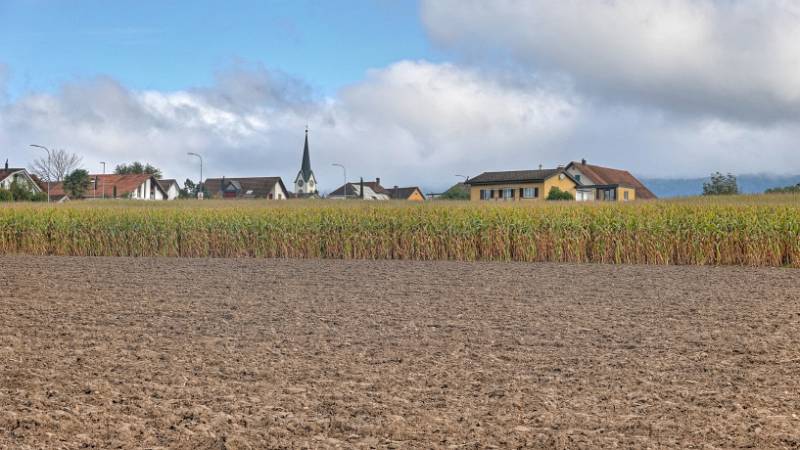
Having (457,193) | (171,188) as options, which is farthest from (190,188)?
(457,193)

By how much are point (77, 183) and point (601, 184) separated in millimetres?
59915

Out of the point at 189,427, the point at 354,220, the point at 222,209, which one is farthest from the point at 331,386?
the point at 222,209

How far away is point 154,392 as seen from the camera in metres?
7.48

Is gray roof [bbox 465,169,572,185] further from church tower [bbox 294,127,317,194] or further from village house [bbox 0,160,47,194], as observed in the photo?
church tower [bbox 294,127,317,194]

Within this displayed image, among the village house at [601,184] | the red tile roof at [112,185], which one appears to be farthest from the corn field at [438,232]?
the red tile roof at [112,185]

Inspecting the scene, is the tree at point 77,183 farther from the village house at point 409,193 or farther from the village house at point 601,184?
the village house at point 601,184

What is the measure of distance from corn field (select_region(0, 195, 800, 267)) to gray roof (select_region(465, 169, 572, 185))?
4019 cm

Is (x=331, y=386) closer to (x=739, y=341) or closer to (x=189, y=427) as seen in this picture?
(x=189, y=427)

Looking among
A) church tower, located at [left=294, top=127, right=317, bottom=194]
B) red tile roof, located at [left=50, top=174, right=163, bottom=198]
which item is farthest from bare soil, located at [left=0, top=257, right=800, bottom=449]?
church tower, located at [left=294, top=127, right=317, bottom=194]

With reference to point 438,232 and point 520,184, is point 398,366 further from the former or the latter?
point 520,184

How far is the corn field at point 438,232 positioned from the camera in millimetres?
22641

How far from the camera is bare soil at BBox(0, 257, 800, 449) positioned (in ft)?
21.0

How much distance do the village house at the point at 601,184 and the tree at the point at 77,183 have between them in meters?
56.0

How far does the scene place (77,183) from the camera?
88.7m
